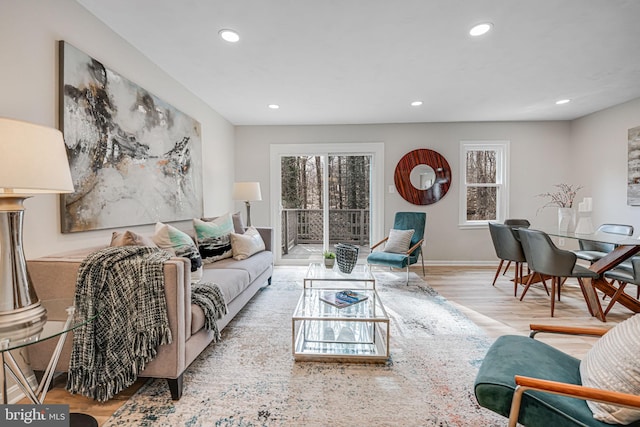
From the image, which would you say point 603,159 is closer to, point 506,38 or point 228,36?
Answer: point 506,38

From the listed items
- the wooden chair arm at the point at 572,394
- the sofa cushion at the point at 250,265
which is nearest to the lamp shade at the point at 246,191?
the sofa cushion at the point at 250,265

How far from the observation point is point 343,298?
2.40 metres

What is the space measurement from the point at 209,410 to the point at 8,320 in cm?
101

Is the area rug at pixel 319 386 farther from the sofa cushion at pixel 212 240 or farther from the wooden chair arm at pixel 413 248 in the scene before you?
the wooden chair arm at pixel 413 248

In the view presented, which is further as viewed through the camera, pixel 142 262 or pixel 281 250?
pixel 281 250

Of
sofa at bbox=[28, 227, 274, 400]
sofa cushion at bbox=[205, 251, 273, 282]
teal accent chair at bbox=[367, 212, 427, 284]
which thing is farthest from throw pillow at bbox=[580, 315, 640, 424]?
teal accent chair at bbox=[367, 212, 427, 284]

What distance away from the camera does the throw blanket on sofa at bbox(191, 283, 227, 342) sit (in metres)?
1.94

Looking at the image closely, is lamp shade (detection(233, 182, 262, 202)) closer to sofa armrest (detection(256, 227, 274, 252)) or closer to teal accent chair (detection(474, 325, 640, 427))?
sofa armrest (detection(256, 227, 274, 252))

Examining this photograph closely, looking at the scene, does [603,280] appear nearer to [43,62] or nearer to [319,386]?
[319,386]

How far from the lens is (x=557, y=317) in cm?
286

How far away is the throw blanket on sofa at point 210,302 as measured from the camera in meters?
1.94

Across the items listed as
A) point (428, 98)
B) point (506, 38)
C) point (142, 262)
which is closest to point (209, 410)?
point (142, 262)

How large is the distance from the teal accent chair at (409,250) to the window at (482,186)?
3.65 feet

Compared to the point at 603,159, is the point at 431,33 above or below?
above
